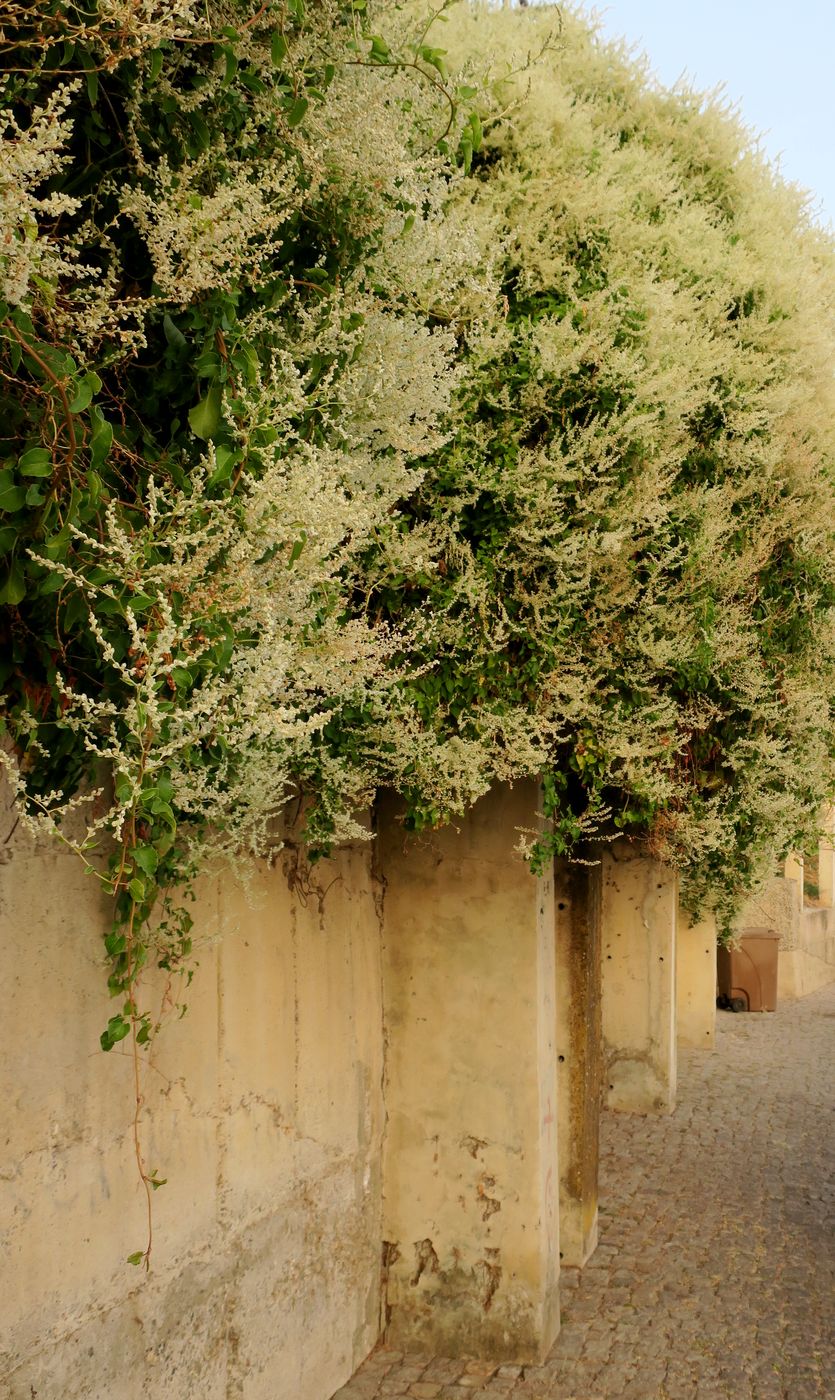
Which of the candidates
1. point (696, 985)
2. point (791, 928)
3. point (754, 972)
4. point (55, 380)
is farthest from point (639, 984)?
point (55, 380)

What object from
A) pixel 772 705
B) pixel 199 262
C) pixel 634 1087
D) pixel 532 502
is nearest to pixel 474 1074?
pixel 772 705

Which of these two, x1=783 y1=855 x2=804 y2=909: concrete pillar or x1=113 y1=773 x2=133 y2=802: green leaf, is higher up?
x1=113 y1=773 x2=133 y2=802: green leaf

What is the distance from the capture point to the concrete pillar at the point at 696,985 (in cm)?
1415

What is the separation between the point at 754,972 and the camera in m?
17.1

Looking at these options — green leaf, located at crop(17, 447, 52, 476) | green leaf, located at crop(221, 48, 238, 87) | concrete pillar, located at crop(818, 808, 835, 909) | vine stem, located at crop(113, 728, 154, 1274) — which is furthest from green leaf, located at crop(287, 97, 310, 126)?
concrete pillar, located at crop(818, 808, 835, 909)

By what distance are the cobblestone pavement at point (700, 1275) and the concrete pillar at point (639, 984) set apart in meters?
0.40

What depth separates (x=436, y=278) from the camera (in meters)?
3.78

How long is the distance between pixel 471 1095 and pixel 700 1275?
2271mm

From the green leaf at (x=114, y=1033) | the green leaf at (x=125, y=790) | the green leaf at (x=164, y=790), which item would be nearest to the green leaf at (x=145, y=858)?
the green leaf at (x=164, y=790)

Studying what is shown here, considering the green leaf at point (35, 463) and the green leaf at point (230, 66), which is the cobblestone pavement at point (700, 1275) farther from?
the green leaf at point (230, 66)

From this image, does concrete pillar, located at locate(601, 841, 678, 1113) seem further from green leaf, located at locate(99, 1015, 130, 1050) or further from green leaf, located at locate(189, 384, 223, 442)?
green leaf, located at locate(189, 384, 223, 442)

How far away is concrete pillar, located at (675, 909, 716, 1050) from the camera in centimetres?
1415

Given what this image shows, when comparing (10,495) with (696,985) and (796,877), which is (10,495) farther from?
(796,877)

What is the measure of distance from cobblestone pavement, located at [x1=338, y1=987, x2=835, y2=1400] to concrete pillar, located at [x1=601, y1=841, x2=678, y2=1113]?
40 cm
